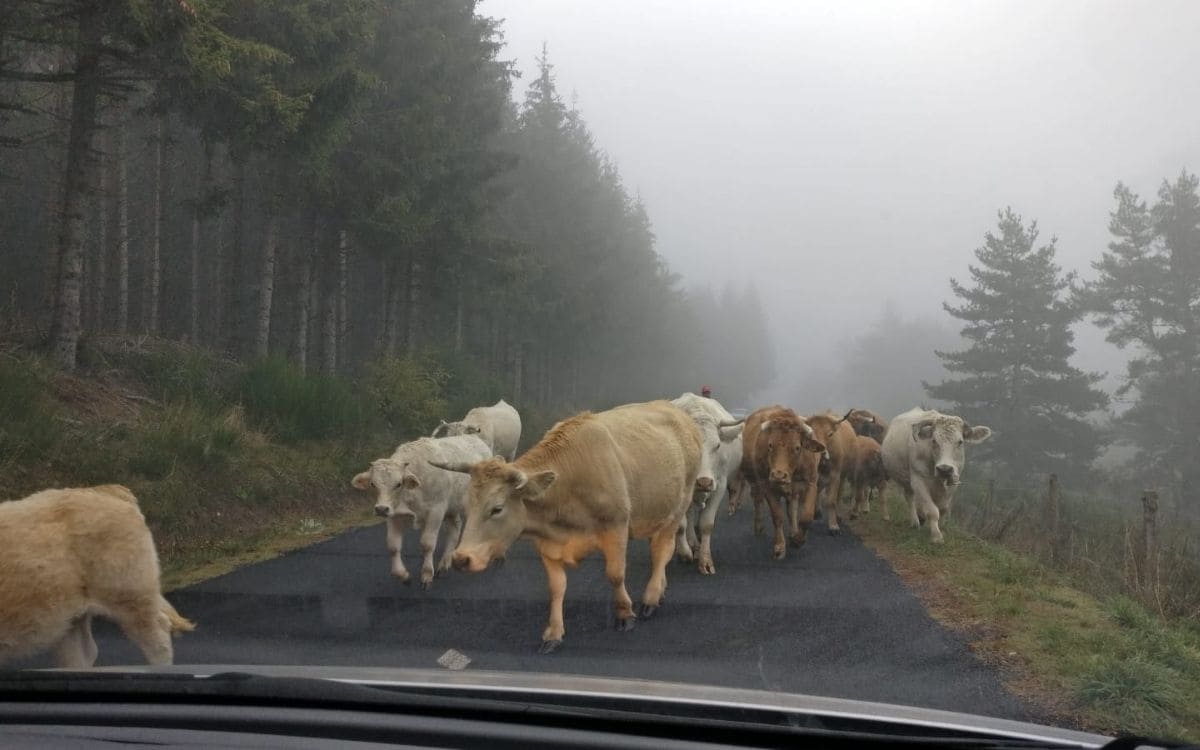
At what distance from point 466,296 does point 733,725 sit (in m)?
30.3

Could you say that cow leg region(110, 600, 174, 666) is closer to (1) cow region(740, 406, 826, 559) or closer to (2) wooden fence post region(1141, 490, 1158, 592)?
(1) cow region(740, 406, 826, 559)

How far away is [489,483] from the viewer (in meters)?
7.50

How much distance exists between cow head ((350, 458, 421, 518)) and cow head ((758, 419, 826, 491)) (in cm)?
427

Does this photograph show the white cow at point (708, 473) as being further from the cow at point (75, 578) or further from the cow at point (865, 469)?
the cow at point (75, 578)

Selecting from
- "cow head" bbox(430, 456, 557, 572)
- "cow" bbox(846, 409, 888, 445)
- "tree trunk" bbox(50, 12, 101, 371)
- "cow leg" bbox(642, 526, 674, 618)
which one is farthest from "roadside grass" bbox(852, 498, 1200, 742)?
"tree trunk" bbox(50, 12, 101, 371)

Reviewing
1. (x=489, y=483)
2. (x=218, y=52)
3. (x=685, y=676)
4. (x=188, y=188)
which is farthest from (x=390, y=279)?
(x=685, y=676)

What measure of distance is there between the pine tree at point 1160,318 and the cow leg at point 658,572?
113 ft

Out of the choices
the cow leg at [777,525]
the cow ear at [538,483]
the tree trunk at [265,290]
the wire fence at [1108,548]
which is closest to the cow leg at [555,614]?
the cow ear at [538,483]

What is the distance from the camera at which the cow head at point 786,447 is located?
11.3 meters

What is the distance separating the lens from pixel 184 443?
12.7 m

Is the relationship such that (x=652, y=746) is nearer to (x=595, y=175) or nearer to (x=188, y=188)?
(x=188, y=188)

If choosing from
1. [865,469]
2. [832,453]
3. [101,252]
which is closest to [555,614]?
[832,453]

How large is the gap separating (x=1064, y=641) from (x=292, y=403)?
13109 mm

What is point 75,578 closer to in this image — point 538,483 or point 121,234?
point 538,483
